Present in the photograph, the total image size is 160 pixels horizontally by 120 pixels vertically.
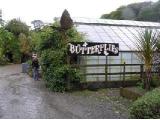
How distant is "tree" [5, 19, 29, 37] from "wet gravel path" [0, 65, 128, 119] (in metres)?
27.4

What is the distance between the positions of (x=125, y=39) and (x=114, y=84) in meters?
3.88

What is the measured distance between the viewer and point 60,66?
15.5 m

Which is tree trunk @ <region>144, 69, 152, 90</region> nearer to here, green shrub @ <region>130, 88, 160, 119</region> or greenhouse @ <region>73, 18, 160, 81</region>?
greenhouse @ <region>73, 18, 160, 81</region>

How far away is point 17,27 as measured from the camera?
41969 millimetres

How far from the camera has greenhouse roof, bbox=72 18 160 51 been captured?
1847 centimetres

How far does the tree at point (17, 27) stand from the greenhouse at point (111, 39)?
21.3m

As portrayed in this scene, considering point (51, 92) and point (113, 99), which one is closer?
point (113, 99)

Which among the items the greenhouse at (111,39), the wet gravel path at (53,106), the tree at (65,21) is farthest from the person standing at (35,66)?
the tree at (65,21)

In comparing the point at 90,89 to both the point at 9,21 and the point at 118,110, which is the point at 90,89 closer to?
the point at 118,110

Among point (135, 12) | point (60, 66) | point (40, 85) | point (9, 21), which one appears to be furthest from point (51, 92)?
point (135, 12)

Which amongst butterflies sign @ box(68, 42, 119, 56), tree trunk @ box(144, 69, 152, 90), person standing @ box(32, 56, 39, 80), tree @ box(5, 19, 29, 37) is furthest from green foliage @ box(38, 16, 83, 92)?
tree @ box(5, 19, 29, 37)

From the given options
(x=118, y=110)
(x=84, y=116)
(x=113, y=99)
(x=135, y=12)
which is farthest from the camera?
(x=135, y=12)

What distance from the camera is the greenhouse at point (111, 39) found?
658 inches

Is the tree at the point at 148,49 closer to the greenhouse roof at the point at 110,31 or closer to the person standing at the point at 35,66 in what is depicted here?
the greenhouse roof at the point at 110,31
